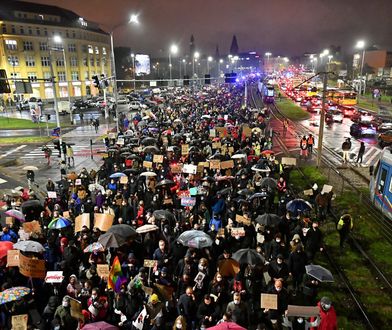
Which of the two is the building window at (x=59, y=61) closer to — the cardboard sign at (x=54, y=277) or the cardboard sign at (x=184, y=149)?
the cardboard sign at (x=184, y=149)

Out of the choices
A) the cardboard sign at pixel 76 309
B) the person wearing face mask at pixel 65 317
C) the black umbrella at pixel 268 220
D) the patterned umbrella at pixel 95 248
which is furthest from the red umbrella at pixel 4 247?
the black umbrella at pixel 268 220

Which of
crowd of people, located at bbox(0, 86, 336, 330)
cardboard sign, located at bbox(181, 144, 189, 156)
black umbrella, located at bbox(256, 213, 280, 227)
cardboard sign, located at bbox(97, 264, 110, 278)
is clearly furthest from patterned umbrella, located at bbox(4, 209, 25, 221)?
cardboard sign, located at bbox(181, 144, 189, 156)

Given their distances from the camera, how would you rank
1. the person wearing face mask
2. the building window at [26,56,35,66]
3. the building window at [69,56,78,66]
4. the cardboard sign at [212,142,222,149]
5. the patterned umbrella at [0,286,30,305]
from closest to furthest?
the person wearing face mask → the patterned umbrella at [0,286,30,305] → the cardboard sign at [212,142,222,149] → the building window at [26,56,35,66] → the building window at [69,56,78,66]

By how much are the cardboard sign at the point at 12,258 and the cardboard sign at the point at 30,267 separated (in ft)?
0.96

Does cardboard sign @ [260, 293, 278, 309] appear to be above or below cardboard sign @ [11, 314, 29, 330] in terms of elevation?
above

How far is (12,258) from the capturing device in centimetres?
939

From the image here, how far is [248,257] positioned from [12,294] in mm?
5174

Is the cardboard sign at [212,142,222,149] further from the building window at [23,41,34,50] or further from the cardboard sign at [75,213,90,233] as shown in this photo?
the building window at [23,41,34,50]

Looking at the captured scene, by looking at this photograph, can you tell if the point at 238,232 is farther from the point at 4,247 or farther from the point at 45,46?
the point at 45,46

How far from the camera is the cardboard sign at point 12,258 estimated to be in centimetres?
937

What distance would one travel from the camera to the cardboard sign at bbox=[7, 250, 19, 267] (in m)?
9.37

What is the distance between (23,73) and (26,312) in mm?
87696

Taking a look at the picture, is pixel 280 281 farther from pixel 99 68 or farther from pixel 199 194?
pixel 99 68

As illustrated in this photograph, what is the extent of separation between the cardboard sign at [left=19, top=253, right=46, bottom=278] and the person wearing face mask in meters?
1.71
